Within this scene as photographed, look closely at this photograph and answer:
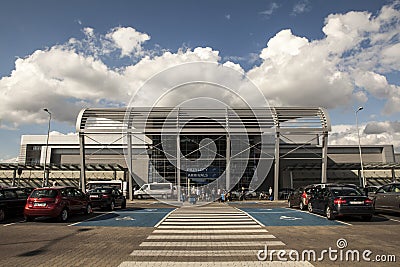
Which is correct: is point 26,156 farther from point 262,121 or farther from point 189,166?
point 262,121

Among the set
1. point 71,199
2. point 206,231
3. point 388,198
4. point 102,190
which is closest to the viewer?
point 206,231

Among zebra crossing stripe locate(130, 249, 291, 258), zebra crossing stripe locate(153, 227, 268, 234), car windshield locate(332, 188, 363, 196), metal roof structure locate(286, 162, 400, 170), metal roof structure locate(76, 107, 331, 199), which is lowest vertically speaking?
zebra crossing stripe locate(153, 227, 268, 234)

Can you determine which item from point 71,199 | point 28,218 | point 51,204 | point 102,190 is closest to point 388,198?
point 71,199

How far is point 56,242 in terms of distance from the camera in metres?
9.65

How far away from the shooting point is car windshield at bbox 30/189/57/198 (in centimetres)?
1441

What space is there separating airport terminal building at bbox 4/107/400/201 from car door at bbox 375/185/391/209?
15.9m

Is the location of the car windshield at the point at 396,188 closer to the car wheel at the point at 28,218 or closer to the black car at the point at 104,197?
the black car at the point at 104,197

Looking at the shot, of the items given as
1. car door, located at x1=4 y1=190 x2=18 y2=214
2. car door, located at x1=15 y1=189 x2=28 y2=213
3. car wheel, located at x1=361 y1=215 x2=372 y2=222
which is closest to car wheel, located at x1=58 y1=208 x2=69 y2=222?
car door, located at x1=4 y1=190 x2=18 y2=214

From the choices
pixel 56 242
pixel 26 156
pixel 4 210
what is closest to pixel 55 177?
pixel 26 156

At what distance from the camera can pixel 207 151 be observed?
42688 mm

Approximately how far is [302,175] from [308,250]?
38.8 m

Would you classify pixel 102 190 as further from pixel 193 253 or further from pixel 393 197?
pixel 393 197

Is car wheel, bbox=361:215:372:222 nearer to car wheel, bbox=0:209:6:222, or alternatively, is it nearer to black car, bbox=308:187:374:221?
black car, bbox=308:187:374:221

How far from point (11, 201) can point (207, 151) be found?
28881 millimetres
